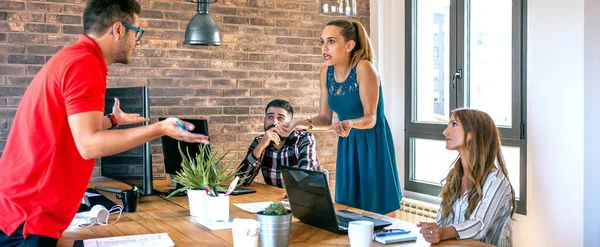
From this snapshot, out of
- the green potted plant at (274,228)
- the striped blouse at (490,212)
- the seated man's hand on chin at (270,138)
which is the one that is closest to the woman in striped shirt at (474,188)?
the striped blouse at (490,212)

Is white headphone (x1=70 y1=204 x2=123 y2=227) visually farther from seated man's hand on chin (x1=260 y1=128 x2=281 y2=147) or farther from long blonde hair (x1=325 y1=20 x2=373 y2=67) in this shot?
long blonde hair (x1=325 y1=20 x2=373 y2=67)

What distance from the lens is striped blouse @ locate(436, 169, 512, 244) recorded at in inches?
95.8

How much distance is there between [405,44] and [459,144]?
2.72 metres

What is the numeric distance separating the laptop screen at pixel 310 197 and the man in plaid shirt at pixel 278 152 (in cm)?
128

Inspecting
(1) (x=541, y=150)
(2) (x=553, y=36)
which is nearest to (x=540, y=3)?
(2) (x=553, y=36)

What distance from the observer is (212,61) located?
4.98 metres

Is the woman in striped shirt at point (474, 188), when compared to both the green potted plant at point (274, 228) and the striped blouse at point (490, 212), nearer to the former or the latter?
the striped blouse at point (490, 212)

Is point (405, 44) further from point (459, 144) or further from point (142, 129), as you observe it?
point (142, 129)

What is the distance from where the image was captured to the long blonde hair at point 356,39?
3586 mm

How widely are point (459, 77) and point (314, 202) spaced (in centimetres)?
273

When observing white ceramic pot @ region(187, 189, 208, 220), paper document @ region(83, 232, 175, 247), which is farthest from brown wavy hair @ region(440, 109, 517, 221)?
paper document @ region(83, 232, 175, 247)

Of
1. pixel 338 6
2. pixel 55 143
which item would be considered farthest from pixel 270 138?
pixel 55 143

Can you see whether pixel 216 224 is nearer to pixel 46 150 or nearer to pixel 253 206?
pixel 253 206

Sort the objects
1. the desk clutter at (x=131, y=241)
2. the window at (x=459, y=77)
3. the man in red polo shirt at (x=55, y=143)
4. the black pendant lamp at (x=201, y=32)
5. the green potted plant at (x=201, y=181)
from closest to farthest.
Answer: the man in red polo shirt at (x=55, y=143) → the desk clutter at (x=131, y=241) → the green potted plant at (x=201, y=181) → the black pendant lamp at (x=201, y=32) → the window at (x=459, y=77)
